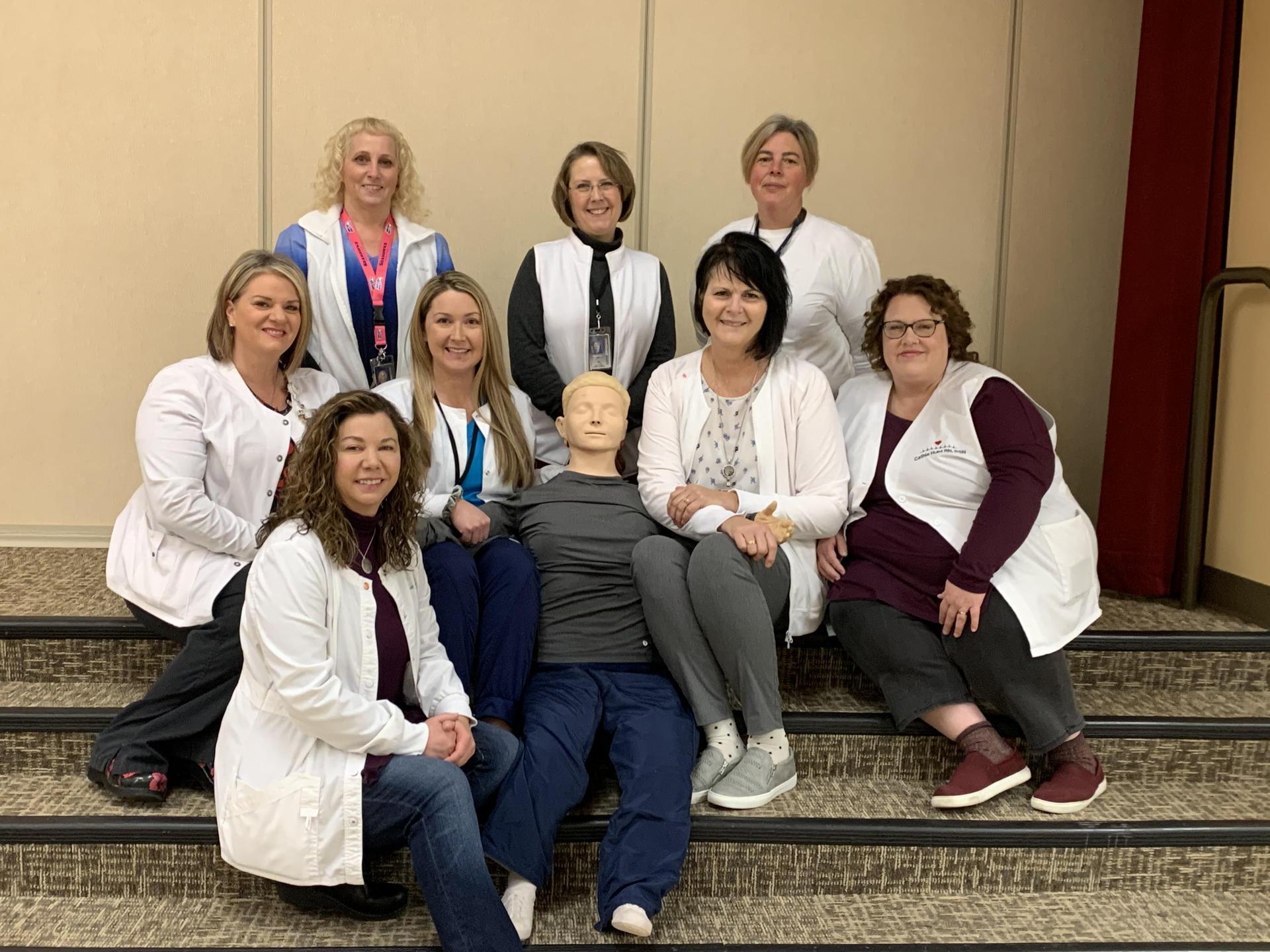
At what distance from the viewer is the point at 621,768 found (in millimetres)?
2229

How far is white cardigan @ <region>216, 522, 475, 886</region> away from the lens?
1.90m

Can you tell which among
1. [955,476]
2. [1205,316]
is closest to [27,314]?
[955,476]

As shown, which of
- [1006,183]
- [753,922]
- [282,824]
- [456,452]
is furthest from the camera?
[1006,183]

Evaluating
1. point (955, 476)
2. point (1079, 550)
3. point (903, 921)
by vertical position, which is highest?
point (955, 476)

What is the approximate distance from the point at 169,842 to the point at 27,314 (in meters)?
2.33

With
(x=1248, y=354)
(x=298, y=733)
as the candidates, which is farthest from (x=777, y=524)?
(x=1248, y=354)

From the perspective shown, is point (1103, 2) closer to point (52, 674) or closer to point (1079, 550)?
point (1079, 550)

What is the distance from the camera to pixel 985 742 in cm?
242

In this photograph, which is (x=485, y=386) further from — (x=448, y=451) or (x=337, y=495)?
(x=337, y=495)

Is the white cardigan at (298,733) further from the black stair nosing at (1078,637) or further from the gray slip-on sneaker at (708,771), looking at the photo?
the black stair nosing at (1078,637)

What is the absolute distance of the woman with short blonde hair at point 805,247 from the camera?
295cm

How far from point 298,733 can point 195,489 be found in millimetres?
662

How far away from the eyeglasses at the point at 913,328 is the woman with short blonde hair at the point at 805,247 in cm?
30

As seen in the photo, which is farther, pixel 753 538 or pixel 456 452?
pixel 456 452
